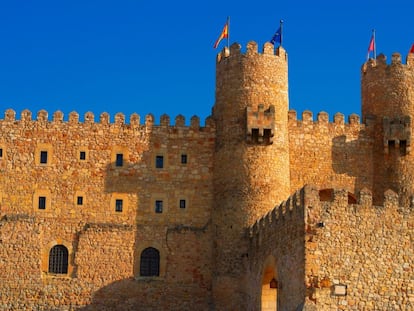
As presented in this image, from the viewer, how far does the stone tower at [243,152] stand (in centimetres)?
4016

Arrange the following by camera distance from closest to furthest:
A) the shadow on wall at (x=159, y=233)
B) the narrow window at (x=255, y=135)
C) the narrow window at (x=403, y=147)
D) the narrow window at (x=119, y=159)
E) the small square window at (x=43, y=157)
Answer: the shadow on wall at (x=159, y=233) < the narrow window at (x=255, y=135) < the small square window at (x=43, y=157) < the narrow window at (x=119, y=159) < the narrow window at (x=403, y=147)

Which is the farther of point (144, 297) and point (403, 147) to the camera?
point (403, 147)

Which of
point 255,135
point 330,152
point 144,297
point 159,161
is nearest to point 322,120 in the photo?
point 330,152

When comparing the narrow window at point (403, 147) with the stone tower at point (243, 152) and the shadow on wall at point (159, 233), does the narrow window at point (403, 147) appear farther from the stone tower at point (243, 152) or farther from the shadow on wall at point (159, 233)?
the shadow on wall at point (159, 233)

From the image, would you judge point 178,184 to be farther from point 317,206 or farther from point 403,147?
point 317,206

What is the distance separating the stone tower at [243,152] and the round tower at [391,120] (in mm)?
4319

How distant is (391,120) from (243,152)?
279 inches

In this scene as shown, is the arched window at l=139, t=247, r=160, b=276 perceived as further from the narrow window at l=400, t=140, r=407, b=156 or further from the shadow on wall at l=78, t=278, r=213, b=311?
the narrow window at l=400, t=140, r=407, b=156

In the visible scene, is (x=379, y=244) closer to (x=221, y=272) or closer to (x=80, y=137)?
(x=221, y=272)

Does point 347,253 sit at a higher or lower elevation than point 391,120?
lower

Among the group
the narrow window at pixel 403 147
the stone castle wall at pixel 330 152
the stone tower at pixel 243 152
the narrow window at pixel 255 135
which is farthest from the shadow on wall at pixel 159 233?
the narrow window at pixel 403 147

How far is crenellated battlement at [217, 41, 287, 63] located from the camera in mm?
42156

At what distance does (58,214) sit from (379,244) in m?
14.4

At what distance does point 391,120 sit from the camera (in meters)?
43.6
